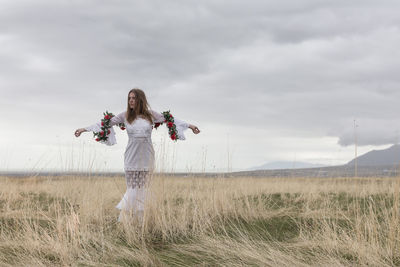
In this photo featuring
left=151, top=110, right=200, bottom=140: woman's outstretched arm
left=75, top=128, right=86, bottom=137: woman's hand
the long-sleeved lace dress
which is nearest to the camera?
the long-sleeved lace dress

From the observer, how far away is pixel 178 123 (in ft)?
17.2

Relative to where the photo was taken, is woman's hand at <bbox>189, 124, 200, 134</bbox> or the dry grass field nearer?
the dry grass field

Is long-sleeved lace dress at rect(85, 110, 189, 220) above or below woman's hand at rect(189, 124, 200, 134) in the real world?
below

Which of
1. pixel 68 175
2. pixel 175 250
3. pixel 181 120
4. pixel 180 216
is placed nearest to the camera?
pixel 175 250

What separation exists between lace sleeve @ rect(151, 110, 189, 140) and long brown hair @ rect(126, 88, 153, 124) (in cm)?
13

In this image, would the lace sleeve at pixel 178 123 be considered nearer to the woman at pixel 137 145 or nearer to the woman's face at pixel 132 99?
the woman at pixel 137 145

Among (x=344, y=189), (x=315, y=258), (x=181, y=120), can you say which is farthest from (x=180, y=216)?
(x=344, y=189)

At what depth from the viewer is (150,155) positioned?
495cm

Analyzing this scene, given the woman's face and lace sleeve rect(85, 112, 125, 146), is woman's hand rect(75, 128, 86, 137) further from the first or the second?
the woman's face

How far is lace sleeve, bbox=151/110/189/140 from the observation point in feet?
17.0

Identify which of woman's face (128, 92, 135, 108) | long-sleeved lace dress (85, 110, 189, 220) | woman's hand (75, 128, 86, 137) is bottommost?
long-sleeved lace dress (85, 110, 189, 220)

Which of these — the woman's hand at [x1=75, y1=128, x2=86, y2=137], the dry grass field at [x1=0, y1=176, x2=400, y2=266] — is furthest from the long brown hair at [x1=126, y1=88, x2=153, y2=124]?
the dry grass field at [x1=0, y1=176, x2=400, y2=266]

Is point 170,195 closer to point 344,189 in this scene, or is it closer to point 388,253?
point 388,253

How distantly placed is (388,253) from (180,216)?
7.40ft
